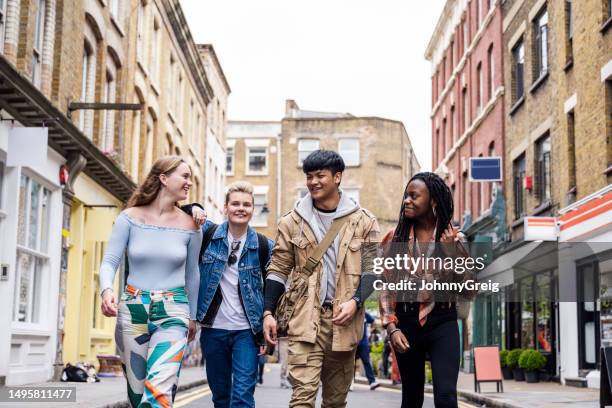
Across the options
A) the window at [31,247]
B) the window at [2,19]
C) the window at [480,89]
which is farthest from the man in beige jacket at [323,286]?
the window at [480,89]

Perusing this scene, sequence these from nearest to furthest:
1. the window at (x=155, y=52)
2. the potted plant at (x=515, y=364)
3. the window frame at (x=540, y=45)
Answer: the potted plant at (x=515, y=364), the window frame at (x=540, y=45), the window at (x=155, y=52)

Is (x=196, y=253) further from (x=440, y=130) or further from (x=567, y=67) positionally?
(x=440, y=130)

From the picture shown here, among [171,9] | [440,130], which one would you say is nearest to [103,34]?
[171,9]

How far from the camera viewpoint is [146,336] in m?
5.90

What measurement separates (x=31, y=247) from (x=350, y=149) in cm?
4352

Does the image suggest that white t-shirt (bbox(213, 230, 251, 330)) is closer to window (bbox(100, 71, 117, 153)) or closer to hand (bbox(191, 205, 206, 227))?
hand (bbox(191, 205, 206, 227))

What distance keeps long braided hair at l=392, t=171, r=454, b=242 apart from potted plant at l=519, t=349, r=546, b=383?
1594cm

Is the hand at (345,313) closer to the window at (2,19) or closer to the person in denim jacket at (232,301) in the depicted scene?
the person in denim jacket at (232,301)

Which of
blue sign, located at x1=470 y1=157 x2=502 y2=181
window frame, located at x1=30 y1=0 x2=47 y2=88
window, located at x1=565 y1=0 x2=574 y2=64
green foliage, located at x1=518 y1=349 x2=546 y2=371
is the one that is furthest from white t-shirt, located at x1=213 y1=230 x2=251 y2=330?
blue sign, located at x1=470 y1=157 x2=502 y2=181

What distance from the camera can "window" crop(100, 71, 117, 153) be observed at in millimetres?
22844

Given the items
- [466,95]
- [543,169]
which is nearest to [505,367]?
[543,169]

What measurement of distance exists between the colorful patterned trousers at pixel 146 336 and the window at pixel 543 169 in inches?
732

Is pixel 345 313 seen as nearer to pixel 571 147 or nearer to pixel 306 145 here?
pixel 571 147

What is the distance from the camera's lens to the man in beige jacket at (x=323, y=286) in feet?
18.8
